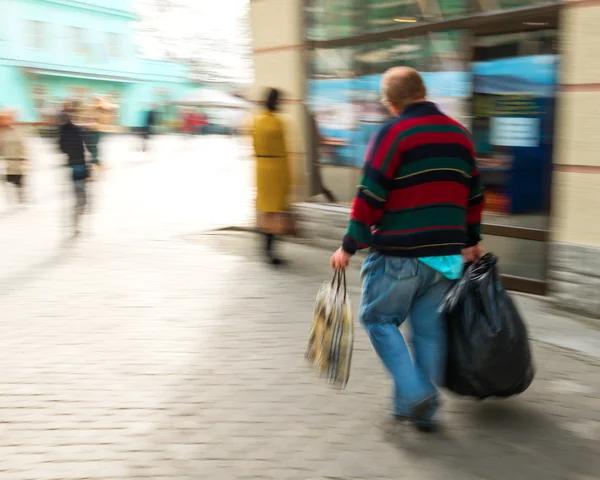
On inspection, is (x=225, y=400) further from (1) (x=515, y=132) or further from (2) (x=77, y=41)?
(2) (x=77, y=41)

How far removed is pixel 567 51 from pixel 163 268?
4.41 meters

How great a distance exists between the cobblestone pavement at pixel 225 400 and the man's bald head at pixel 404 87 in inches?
65.1

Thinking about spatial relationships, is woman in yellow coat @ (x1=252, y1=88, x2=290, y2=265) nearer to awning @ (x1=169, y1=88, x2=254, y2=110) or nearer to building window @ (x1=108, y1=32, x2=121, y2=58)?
awning @ (x1=169, y1=88, x2=254, y2=110)

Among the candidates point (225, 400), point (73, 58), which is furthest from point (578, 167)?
point (73, 58)

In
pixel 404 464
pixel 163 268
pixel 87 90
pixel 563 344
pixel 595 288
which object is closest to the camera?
pixel 404 464

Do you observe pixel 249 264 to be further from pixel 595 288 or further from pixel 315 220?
pixel 595 288

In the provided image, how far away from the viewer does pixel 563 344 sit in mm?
4660

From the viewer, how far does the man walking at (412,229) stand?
308 centimetres

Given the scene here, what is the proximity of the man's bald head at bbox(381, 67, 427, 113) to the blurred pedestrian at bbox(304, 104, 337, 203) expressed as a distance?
195 inches

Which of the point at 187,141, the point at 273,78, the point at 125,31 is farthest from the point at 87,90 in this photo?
the point at 273,78

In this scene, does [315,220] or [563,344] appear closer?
[563,344]

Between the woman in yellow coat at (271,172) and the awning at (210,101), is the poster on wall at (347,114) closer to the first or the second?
the woman in yellow coat at (271,172)

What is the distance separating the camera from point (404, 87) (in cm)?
315

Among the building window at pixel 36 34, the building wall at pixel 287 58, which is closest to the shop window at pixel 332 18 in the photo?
the building wall at pixel 287 58
